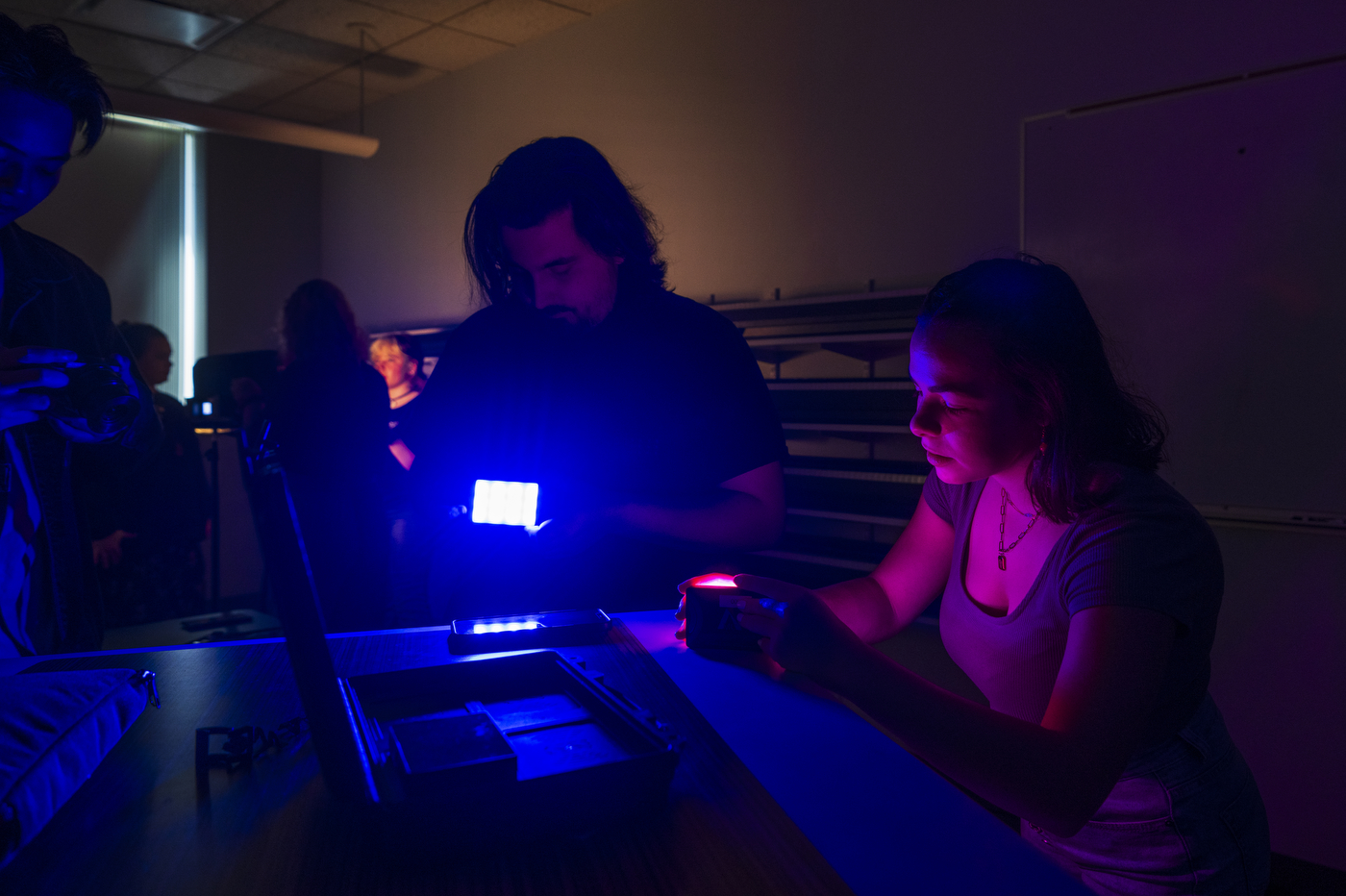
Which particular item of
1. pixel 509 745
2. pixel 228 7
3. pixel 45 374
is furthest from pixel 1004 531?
pixel 228 7

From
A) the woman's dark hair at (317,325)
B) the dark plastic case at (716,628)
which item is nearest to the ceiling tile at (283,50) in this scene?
the woman's dark hair at (317,325)

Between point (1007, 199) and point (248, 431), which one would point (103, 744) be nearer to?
point (248, 431)

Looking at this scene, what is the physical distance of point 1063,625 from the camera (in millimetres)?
979

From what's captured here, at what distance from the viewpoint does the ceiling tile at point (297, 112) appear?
5.89 m

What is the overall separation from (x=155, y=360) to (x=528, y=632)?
409 centimetres

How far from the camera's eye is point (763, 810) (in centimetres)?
69

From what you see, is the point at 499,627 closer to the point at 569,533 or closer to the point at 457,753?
the point at 569,533

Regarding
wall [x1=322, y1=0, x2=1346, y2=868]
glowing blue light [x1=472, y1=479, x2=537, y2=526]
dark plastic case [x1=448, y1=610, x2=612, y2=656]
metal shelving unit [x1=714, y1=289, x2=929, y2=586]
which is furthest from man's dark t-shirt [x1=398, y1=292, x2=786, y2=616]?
wall [x1=322, y1=0, x2=1346, y2=868]

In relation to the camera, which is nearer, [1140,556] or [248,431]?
[248,431]

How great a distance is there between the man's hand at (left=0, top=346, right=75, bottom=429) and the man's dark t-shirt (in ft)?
2.04

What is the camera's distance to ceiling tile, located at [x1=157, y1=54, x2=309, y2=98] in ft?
16.6

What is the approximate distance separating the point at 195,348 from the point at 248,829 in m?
6.33

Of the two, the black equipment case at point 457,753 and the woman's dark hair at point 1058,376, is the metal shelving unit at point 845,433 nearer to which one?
the woman's dark hair at point 1058,376

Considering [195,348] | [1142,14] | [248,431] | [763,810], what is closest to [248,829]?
[248,431]
